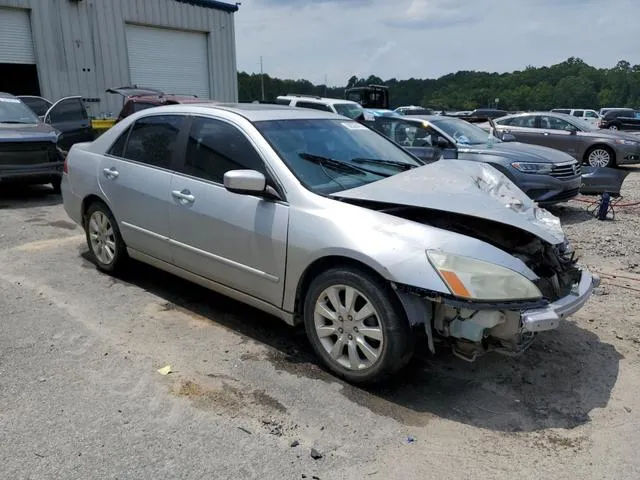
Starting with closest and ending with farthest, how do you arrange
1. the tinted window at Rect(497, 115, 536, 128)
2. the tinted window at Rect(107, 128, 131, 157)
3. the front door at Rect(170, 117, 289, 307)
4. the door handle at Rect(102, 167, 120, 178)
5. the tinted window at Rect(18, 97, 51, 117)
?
the front door at Rect(170, 117, 289, 307) < the door handle at Rect(102, 167, 120, 178) < the tinted window at Rect(107, 128, 131, 157) < the tinted window at Rect(18, 97, 51, 117) < the tinted window at Rect(497, 115, 536, 128)

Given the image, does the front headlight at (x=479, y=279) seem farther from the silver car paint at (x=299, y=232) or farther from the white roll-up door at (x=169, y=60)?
the white roll-up door at (x=169, y=60)

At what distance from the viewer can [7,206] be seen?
28.5ft

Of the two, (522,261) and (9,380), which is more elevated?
(522,261)

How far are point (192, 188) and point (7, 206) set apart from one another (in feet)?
19.9

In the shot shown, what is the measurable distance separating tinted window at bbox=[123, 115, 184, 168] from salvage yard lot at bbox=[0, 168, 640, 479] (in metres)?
1.20

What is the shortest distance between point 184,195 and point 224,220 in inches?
19.9

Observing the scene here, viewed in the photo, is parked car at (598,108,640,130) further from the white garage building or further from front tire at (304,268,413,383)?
front tire at (304,268,413,383)

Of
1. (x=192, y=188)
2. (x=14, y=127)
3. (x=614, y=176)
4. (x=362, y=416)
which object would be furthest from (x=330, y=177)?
(x=14, y=127)

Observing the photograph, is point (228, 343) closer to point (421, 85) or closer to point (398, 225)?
point (398, 225)

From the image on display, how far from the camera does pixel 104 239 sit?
204 inches

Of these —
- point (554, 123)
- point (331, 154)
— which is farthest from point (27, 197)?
point (554, 123)

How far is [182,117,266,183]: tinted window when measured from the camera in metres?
3.90

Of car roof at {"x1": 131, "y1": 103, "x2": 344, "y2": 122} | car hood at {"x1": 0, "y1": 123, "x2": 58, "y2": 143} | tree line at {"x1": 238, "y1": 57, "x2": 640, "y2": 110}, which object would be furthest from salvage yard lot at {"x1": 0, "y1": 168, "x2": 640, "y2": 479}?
tree line at {"x1": 238, "y1": 57, "x2": 640, "y2": 110}

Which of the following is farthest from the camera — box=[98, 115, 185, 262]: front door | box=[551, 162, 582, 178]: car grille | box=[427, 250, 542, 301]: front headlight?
box=[551, 162, 582, 178]: car grille
